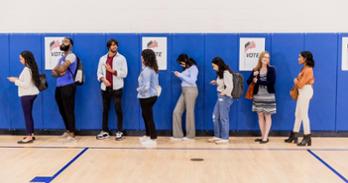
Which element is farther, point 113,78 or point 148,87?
point 113,78

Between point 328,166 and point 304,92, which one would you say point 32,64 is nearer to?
point 304,92

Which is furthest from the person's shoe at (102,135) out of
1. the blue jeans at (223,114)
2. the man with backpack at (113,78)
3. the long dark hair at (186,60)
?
the blue jeans at (223,114)

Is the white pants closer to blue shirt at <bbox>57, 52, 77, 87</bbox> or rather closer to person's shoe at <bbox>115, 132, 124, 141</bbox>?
person's shoe at <bbox>115, 132, 124, 141</bbox>

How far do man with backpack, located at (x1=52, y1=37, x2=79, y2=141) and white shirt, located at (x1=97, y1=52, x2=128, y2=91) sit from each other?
46 cm

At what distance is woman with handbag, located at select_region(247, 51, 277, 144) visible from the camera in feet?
26.8

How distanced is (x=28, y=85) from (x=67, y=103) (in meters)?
0.75

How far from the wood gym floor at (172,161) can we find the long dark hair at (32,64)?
3.77 ft

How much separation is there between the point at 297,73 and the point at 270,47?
28.1 inches

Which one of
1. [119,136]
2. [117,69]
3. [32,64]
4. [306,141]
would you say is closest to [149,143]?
[119,136]

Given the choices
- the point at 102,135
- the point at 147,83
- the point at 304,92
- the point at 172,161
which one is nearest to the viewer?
the point at 172,161

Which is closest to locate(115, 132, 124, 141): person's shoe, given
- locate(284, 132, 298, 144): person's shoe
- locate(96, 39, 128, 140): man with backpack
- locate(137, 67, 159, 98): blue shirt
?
locate(96, 39, 128, 140): man with backpack

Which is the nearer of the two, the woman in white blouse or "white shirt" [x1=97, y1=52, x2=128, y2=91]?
the woman in white blouse

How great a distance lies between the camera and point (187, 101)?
27.8ft

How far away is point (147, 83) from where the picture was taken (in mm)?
7773
